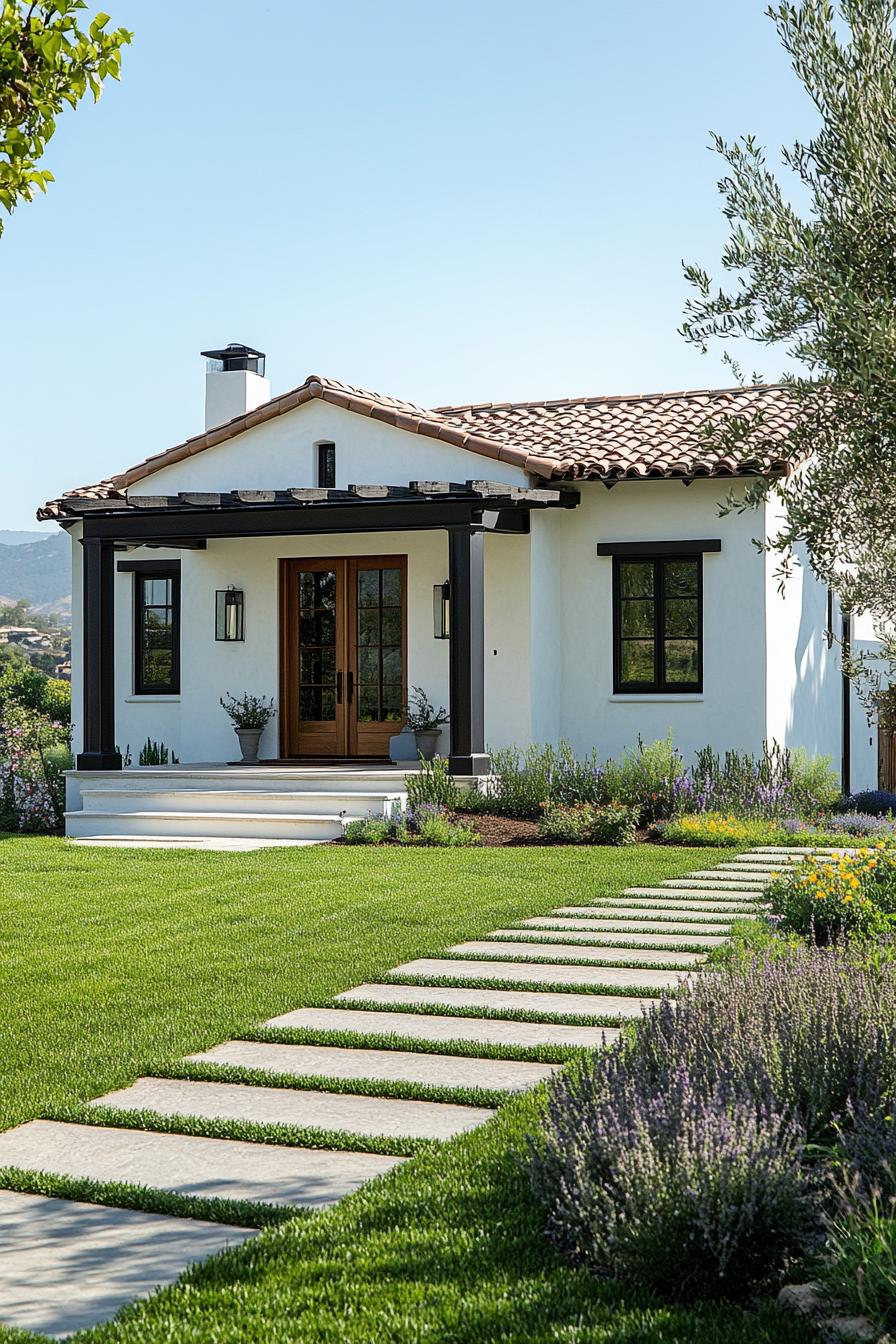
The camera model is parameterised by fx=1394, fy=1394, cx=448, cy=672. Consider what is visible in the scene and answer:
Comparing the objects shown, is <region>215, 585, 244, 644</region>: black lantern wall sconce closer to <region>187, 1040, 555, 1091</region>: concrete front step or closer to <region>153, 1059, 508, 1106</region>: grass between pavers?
<region>187, 1040, 555, 1091</region>: concrete front step

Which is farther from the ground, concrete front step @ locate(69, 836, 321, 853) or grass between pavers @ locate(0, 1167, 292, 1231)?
concrete front step @ locate(69, 836, 321, 853)

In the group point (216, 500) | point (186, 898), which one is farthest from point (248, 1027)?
point (216, 500)

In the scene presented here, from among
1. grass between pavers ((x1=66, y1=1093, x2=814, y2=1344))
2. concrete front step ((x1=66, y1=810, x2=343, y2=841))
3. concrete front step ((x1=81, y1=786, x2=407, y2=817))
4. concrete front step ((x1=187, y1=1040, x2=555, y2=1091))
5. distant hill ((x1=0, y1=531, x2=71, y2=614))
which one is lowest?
grass between pavers ((x1=66, y1=1093, x2=814, y2=1344))

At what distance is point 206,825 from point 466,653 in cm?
331

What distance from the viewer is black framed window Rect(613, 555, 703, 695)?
1655 cm

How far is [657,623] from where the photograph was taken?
1667cm

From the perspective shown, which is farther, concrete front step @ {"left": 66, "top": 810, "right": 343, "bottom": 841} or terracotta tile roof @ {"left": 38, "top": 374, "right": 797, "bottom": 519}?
terracotta tile roof @ {"left": 38, "top": 374, "right": 797, "bottom": 519}

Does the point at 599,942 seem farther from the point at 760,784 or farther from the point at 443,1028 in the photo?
the point at 760,784

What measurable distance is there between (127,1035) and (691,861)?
257 inches

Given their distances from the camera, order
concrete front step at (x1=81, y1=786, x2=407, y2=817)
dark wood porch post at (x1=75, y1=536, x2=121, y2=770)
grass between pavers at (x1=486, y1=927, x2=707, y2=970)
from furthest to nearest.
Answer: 1. dark wood porch post at (x1=75, y1=536, x2=121, y2=770)
2. concrete front step at (x1=81, y1=786, x2=407, y2=817)
3. grass between pavers at (x1=486, y1=927, x2=707, y2=970)

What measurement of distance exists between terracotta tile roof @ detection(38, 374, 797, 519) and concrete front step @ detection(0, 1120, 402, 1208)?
36.9ft

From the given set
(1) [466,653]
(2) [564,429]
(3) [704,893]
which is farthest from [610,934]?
(2) [564,429]

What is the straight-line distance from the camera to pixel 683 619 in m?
16.6

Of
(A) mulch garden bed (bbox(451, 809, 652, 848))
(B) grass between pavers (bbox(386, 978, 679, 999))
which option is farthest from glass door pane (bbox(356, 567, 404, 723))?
(B) grass between pavers (bbox(386, 978, 679, 999))
